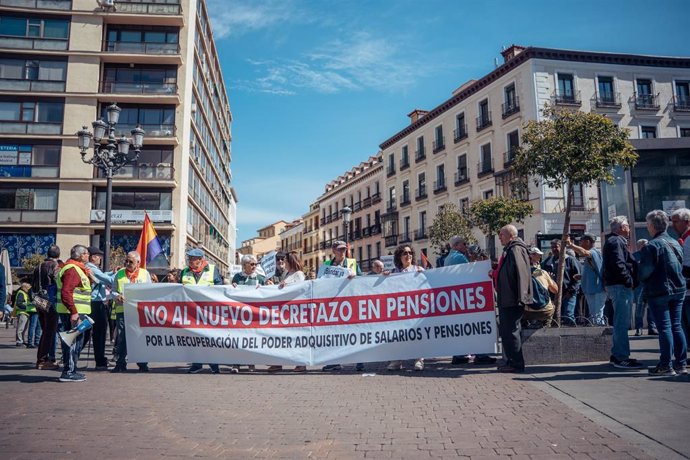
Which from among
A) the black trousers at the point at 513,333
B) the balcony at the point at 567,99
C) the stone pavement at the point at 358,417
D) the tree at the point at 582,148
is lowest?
the stone pavement at the point at 358,417

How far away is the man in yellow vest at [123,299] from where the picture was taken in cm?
828

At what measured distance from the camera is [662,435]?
12.8 feet

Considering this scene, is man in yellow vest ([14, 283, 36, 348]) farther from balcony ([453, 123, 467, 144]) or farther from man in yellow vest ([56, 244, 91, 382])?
balcony ([453, 123, 467, 144])

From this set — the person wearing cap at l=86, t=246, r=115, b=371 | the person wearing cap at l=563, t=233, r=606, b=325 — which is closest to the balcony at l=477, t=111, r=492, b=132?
the person wearing cap at l=563, t=233, r=606, b=325

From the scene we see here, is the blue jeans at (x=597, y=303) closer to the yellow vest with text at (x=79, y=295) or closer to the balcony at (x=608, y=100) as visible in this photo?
the yellow vest with text at (x=79, y=295)

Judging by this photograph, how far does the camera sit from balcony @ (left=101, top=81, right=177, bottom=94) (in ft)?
121

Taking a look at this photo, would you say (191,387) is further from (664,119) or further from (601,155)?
(664,119)

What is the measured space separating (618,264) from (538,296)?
1142mm

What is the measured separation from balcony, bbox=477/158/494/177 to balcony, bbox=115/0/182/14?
2457cm

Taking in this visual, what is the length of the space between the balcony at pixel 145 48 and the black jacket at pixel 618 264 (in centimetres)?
3616

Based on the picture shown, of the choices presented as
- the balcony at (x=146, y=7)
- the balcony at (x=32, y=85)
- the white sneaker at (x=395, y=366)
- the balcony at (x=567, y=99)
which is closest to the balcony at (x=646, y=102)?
the balcony at (x=567, y=99)

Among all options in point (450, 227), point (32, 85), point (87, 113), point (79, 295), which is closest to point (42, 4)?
point (32, 85)

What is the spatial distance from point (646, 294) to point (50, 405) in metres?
7.09

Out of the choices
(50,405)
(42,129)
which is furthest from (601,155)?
(42,129)
